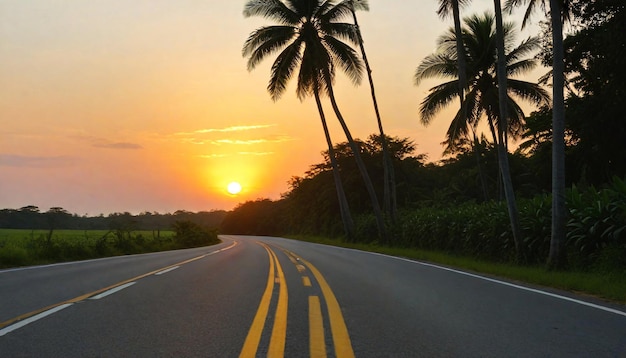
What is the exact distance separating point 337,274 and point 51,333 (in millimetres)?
8059

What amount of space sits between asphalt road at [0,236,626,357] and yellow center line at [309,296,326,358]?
0.05ft

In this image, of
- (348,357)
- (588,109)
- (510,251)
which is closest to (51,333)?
(348,357)

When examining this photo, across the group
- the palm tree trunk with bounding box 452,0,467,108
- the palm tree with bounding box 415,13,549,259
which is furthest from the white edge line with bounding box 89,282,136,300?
the palm tree with bounding box 415,13,549,259

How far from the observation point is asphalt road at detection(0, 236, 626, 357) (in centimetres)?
517

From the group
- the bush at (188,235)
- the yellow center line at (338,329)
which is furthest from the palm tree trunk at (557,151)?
the bush at (188,235)

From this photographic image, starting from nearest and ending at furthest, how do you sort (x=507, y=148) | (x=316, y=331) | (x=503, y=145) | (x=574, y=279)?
1. (x=316, y=331)
2. (x=574, y=279)
3. (x=503, y=145)
4. (x=507, y=148)

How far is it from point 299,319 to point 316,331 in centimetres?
79

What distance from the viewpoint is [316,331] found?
19.4 ft

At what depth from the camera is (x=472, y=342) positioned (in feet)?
17.9

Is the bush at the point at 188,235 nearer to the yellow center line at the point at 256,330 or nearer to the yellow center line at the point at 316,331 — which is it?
the yellow center line at the point at 256,330

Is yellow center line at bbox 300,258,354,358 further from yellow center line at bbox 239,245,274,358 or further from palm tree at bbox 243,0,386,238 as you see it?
palm tree at bbox 243,0,386,238

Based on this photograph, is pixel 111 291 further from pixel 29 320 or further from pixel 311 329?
pixel 311 329

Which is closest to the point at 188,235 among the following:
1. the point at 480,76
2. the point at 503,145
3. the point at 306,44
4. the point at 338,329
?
the point at 306,44

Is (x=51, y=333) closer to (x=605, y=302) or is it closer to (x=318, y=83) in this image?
(x=605, y=302)
